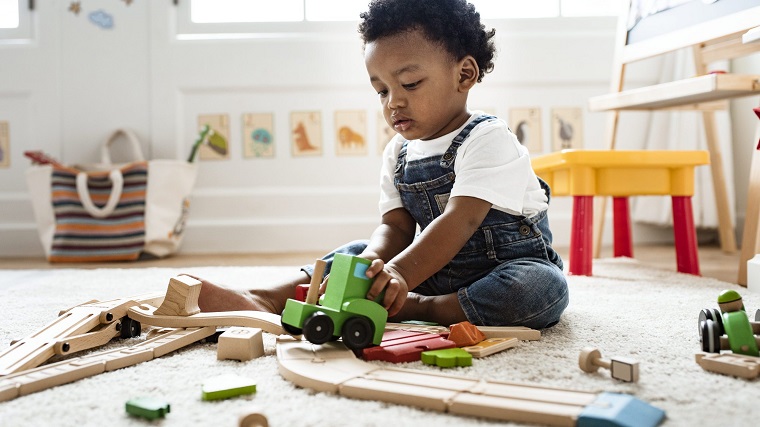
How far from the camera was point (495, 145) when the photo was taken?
91 cm

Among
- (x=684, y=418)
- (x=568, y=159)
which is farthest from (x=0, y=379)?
(x=568, y=159)

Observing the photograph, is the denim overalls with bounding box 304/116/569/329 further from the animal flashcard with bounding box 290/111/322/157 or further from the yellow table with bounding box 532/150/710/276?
the animal flashcard with bounding box 290/111/322/157

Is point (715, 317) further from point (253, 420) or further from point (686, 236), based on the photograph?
point (686, 236)

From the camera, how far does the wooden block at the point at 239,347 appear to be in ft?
2.31

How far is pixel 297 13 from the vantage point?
2248mm

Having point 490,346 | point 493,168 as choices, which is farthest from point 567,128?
point 490,346

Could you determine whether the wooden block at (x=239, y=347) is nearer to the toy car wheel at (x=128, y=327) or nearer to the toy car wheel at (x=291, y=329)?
the toy car wheel at (x=291, y=329)

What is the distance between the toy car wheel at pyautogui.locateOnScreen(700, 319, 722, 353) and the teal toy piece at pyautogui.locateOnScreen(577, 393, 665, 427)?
0.75ft

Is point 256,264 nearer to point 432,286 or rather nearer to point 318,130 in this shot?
point 318,130

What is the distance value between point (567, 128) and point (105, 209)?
1475mm

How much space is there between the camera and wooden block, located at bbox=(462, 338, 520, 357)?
27.7 inches

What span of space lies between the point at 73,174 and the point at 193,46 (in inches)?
22.2

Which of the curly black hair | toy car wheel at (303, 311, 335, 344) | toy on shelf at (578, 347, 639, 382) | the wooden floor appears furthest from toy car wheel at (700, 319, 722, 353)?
the wooden floor

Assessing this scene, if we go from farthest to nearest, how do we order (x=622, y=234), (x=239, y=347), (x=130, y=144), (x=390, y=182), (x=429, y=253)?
(x=130, y=144)
(x=622, y=234)
(x=390, y=182)
(x=429, y=253)
(x=239, y=347)
